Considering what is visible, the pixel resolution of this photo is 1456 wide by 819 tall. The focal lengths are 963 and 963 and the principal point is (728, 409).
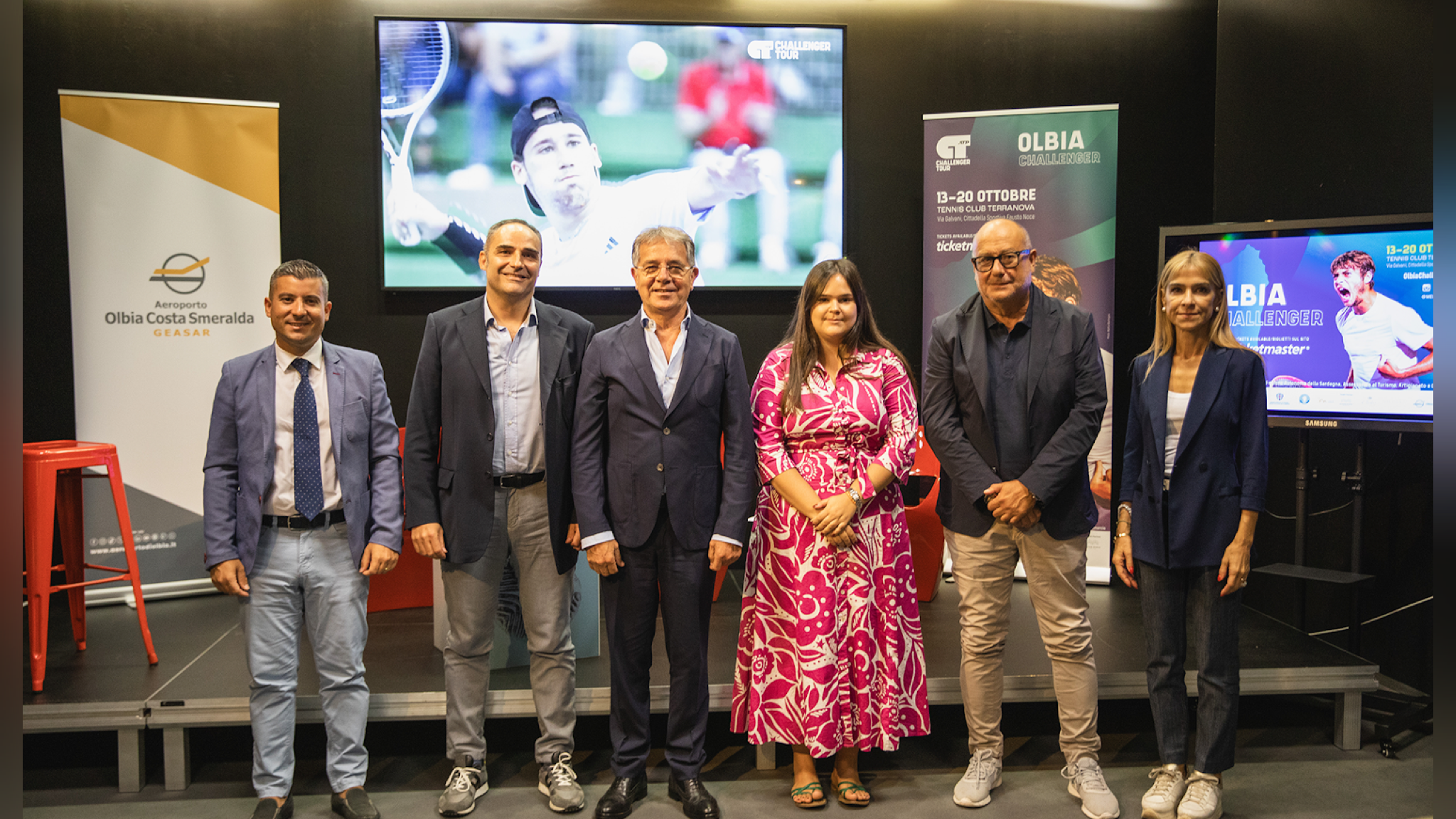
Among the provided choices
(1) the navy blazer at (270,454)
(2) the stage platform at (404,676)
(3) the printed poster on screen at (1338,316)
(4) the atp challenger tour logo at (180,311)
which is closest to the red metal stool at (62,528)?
(2) the stage platform at (404,676)

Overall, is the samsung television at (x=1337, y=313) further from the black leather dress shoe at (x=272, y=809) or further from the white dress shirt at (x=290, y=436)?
the black leather dress shoe at (x=272, y=809)

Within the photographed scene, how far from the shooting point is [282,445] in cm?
282

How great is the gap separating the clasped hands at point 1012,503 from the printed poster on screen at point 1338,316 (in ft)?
5.04

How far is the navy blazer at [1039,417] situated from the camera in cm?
290

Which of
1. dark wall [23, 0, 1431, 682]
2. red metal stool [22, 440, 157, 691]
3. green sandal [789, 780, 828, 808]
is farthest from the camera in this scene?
dark wall [23, 0, 1431, 682]

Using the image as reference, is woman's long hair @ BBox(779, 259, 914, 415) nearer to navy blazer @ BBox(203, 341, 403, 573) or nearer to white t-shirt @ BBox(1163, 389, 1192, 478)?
white t-shirt @ BBox(1163, 389, 1192, 478)

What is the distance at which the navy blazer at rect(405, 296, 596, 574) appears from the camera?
2.87m

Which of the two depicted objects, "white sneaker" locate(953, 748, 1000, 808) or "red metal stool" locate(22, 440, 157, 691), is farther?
"red metal stool" locate(22, 440, 157, 691)

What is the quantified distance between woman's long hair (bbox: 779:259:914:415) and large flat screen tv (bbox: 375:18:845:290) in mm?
2114

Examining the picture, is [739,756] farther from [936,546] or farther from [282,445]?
[282,445]

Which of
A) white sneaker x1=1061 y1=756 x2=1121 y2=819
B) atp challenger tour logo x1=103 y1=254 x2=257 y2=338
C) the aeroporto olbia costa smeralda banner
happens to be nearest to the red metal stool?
the aeroporto olbia costa smeralda banner

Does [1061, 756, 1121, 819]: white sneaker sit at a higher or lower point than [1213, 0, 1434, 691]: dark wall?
lower

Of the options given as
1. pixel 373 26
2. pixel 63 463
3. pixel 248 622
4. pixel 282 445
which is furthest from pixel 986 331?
pixel 373 26

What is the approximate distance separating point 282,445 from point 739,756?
6.12 ft
